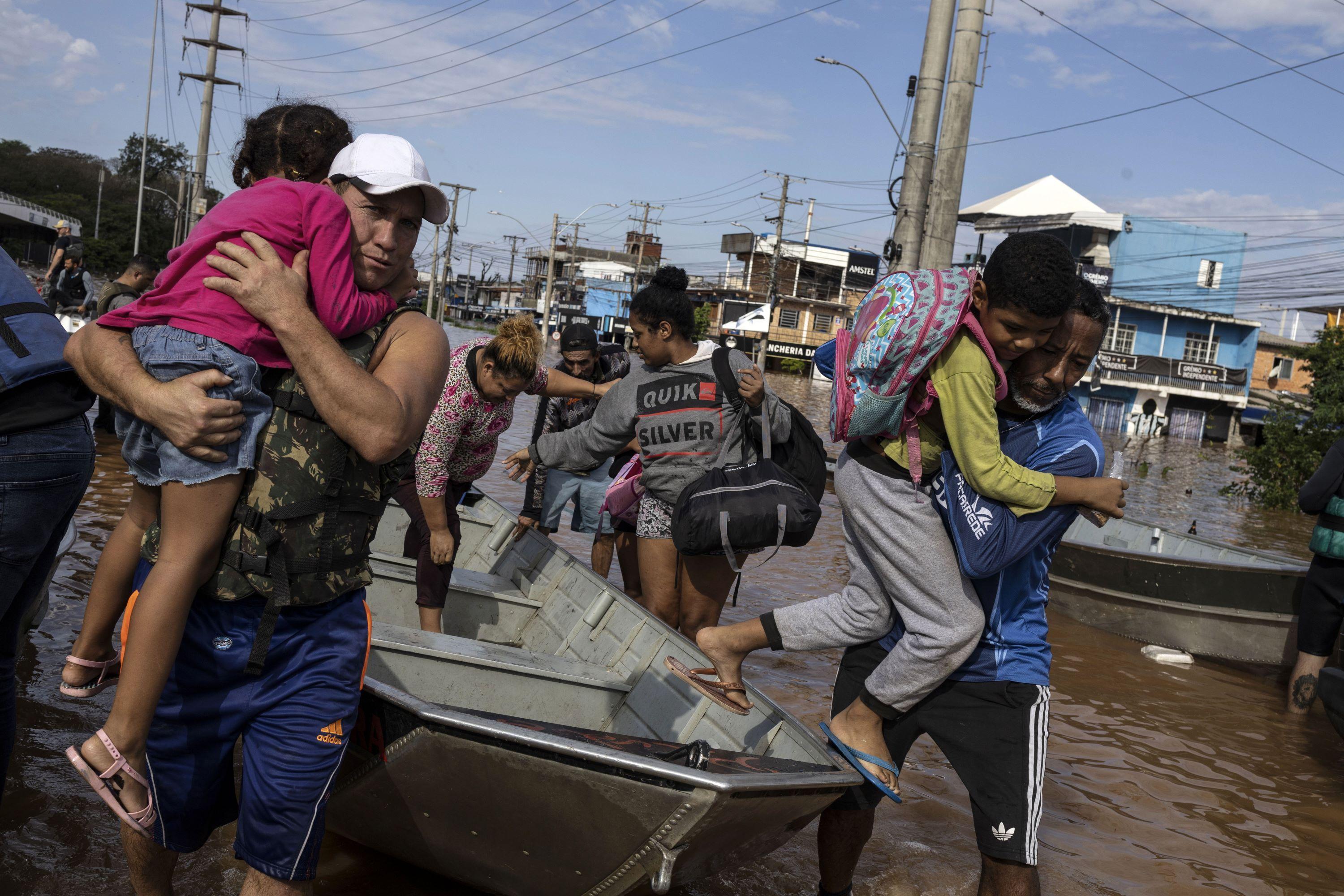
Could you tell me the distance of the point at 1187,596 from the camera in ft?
26.4

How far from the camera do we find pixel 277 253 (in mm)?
2064

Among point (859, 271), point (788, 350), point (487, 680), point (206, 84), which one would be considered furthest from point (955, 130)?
point (859, 271)

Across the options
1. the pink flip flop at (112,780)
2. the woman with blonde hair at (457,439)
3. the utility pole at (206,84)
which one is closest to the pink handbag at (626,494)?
the woman with blonde hair at (457,439)

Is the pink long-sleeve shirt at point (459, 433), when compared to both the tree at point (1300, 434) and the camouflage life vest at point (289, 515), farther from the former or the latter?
the tree at point (1300, 434)

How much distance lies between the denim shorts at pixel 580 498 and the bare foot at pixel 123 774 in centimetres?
485

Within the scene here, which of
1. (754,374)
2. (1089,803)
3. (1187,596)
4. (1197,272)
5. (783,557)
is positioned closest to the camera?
(754,374)

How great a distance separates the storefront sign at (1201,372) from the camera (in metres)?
41.9

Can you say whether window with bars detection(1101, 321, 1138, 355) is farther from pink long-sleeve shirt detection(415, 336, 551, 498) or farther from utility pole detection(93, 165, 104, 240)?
utility pole detection(93, 165, 104, 240)

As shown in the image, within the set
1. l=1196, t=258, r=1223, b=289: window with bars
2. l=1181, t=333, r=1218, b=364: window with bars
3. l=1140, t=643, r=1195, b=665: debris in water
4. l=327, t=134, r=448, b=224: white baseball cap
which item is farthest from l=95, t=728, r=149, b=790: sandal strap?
l=1196, t=258, r=1223, b=289: window with bars

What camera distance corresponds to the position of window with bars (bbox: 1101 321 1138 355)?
43.2m

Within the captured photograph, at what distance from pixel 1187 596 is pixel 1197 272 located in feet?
139

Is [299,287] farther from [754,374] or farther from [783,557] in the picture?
[783,557]

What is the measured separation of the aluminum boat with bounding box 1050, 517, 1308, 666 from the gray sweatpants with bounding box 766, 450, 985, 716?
6002mm

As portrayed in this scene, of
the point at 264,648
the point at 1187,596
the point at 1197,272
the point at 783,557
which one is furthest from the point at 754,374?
the point at 1197,272
